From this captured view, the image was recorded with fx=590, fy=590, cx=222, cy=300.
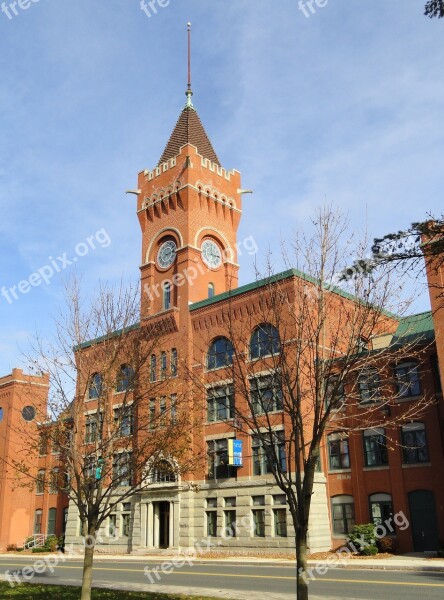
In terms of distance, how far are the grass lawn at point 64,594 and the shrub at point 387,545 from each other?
1556cm

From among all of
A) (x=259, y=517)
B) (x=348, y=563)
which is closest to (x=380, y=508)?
(x=348, y=563)

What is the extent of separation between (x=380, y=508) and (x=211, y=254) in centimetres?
2172

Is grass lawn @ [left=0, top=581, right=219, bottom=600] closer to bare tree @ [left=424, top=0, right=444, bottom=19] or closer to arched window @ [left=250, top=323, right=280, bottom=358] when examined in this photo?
arched window @ [left=250, top=323, right=280, bottom=358]

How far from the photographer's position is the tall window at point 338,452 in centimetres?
Result: 3309

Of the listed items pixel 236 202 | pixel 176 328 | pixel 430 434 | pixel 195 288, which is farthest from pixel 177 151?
pixel 430 434

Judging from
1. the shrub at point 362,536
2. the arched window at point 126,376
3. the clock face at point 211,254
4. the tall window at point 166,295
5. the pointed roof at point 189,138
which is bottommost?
the shrub at point 362,536

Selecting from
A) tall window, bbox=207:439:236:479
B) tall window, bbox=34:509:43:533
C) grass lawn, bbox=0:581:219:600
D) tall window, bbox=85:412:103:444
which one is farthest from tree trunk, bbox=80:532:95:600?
tall window, bbox=34:509:43:533

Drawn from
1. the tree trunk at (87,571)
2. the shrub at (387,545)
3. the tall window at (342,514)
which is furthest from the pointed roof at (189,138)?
the tree trunk at (87,571)

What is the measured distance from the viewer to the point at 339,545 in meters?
31.0

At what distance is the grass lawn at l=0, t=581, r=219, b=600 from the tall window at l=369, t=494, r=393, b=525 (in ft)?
56.2

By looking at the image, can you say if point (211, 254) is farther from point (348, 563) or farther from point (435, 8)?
point (435, 8)

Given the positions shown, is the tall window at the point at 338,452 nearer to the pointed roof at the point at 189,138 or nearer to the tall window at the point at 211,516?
the tall window at the point at 211,516

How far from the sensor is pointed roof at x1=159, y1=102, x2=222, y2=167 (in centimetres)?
4753

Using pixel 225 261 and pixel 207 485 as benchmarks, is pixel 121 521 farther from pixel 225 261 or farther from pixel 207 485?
pixel 225 261
